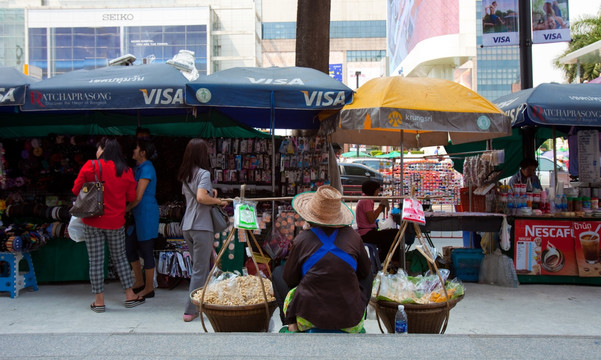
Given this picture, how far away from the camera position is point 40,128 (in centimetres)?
769

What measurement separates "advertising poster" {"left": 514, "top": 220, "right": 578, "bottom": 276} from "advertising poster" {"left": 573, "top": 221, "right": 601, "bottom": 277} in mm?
68

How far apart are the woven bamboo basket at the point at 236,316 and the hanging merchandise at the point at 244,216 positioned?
59 centimetres

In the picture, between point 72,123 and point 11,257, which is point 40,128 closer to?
point 72,123

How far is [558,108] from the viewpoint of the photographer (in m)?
6.92

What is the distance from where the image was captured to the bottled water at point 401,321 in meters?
3.53

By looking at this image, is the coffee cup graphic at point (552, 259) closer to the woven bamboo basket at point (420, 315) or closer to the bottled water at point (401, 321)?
the woven bamboo basket at point (420, 315)

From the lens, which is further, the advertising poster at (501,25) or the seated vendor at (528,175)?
the advertising poster at (501,25)

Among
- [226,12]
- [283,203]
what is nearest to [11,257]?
[283,203]

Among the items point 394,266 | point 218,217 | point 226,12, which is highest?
point 226,12

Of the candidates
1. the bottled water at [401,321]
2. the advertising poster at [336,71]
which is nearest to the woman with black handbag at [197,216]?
the bottled water at [401,321]

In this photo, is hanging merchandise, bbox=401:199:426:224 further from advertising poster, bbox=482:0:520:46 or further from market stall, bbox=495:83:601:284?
advertising poster, bbox=482:0:520:46

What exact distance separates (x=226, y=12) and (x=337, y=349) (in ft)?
237

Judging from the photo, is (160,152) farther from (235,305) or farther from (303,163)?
(235,305)

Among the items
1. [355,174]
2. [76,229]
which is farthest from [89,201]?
[355,174]
